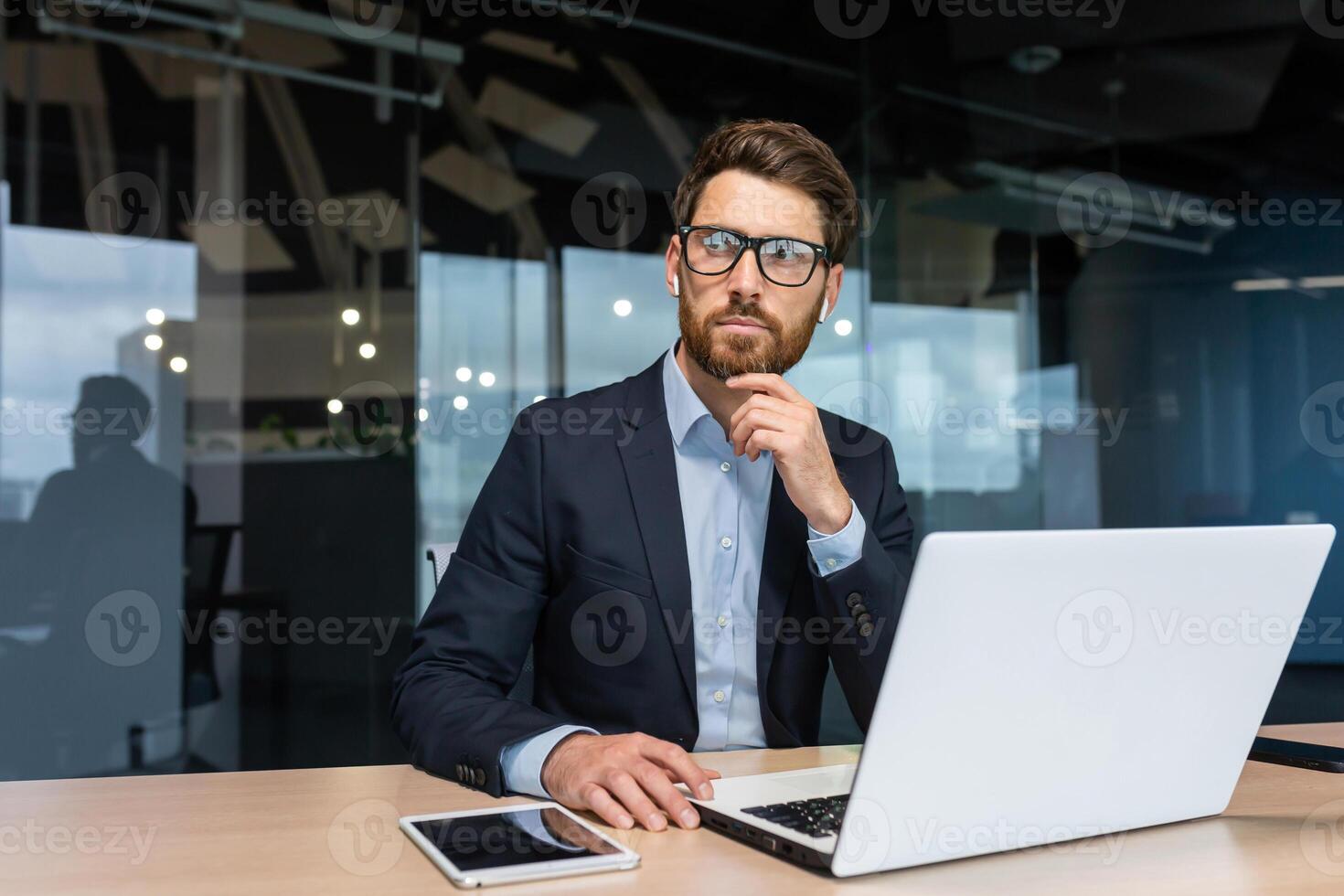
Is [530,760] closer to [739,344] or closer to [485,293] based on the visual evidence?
[739,344]

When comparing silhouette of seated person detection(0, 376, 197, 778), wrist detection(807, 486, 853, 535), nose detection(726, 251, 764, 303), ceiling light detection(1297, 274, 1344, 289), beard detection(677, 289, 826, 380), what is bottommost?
silhouette of seated person detection(0, 376, 197, 778)

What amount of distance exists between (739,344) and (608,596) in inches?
18.6

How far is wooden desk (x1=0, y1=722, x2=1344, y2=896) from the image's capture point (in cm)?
89

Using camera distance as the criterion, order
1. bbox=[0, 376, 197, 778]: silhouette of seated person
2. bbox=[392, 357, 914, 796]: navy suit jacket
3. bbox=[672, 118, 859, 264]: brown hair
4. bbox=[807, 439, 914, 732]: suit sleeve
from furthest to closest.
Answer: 1. bbox=[0, 376, 197, 778]: silhouette of seated person
2. bbox=[672, 118, 859, 264]: brown hair
3. bbox=[392, 357, 914, 796]: navy suit jacket
4. bbox=[807, 439, 914, 732]: suit sleeve

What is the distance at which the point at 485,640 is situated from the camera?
5.23 ft

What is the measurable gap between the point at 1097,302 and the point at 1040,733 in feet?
13.0

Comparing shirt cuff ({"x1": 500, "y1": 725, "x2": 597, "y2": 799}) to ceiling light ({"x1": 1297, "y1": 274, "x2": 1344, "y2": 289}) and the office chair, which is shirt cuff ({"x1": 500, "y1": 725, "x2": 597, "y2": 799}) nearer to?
the office chair

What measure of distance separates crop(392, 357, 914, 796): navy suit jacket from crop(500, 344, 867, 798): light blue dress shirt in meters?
0.03

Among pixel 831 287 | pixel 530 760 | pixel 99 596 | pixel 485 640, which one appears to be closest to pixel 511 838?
pixel 530 760

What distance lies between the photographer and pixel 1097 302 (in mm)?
4477

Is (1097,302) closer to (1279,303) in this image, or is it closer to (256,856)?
(1279,303)

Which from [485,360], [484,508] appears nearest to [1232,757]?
[484,508]

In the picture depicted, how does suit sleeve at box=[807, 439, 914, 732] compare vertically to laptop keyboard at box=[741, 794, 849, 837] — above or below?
above

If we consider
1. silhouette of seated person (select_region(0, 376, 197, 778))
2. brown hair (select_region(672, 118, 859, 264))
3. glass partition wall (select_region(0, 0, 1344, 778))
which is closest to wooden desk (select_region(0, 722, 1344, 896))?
brown hair (select_region(672, 118, 859, 264))
